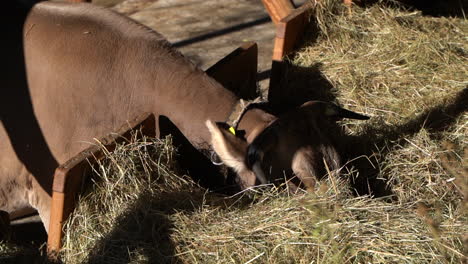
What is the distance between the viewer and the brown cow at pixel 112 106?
382 centimetres

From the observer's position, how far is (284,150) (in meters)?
3.82

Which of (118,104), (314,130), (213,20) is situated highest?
(118,104)

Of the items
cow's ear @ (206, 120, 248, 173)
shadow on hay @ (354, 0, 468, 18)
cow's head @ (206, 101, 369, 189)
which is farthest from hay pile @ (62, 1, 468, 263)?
shadow on hay @ (354, 0, 468, 18)

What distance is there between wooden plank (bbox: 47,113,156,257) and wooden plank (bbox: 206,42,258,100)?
1.31 m

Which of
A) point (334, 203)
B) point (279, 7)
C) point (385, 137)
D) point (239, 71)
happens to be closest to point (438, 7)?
point (279, 7)

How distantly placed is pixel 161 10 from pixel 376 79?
15.6 feet

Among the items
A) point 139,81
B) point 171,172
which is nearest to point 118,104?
point 139,81

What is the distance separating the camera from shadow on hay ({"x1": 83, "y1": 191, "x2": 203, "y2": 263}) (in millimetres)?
3178

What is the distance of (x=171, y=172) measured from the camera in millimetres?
3828

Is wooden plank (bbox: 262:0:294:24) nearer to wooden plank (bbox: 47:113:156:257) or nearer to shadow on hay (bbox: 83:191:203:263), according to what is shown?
wooden plank (bbox: 47:113:156:257)

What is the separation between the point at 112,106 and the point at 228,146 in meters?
0.98

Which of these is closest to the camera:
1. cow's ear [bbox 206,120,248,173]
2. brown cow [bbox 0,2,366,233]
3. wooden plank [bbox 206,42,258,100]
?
cow's ear [bbox 206,120,248,173]

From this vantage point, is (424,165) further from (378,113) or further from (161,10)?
(161,10)

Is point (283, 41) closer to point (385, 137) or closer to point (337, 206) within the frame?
point (385, 137)
